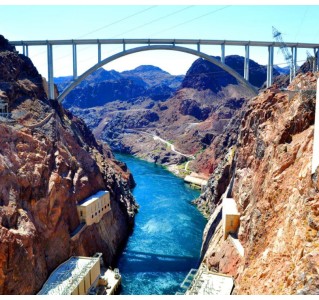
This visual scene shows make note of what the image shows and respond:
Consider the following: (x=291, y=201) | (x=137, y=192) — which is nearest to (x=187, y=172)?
(x=137, y=192)

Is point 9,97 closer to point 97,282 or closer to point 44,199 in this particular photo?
point 44,199

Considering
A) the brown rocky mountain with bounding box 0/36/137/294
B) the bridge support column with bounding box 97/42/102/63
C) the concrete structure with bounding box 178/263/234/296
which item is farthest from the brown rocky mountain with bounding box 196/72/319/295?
the bridge support column with bounding box 97/42/102/63

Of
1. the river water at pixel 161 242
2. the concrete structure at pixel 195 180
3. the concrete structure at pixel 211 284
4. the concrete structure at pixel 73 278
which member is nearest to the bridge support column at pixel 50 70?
the river water at pixel 161 242

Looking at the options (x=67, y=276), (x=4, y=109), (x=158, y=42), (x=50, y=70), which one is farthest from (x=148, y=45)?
(x=67, y=276)

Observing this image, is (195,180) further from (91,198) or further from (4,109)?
(4,109)

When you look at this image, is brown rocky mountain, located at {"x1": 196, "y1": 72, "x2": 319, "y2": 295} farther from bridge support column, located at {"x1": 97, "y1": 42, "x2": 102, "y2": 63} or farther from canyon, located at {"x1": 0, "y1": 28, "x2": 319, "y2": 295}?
bridge support column, located at {"x1": 97, "y1": 42, "x2": 102, "y2": 63}

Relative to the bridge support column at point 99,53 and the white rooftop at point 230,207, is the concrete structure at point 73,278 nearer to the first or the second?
the white rooftop at point 230,207
